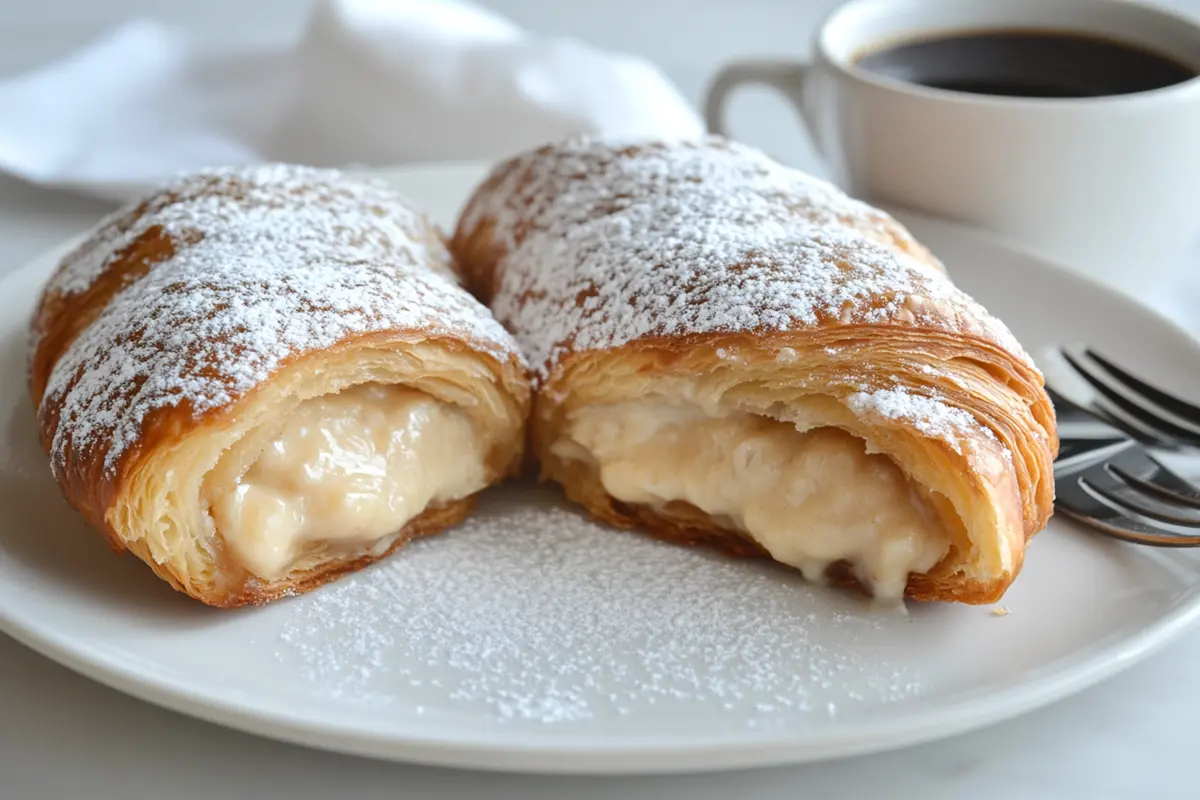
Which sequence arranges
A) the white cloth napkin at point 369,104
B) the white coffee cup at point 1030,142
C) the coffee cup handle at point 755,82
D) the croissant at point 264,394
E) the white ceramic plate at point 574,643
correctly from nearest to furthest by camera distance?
the white ceramic plate at point 574,643
the croissant at point 264,394
the white coffee cup at point 1030,142
the coffee cup handle at point 755,82
the white cloth napkin at point 369,104

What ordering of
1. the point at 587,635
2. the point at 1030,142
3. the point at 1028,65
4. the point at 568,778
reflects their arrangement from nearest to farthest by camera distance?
the point at 568,778
the point at 587,635
the point at 1030,142
the point at 1028,65

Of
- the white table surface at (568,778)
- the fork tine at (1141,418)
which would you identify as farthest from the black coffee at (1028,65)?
the white table surface at (568,778)

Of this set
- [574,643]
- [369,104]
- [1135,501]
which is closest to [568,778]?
[574,643]

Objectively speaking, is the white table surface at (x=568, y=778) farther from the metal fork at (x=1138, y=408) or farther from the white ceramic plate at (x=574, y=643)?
the metal fork at (x=1138, y=408)

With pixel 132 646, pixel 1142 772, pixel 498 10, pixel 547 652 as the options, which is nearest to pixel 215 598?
pixel 132 646

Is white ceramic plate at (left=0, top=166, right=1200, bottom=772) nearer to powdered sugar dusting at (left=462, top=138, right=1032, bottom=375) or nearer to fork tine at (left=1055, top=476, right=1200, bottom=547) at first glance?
fork tine at (left=1055, top=476, right=1200, bottom=547)

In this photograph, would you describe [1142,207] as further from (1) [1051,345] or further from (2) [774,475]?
(2) [774,475]

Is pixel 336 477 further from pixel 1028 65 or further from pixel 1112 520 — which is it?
pixel 1028 65

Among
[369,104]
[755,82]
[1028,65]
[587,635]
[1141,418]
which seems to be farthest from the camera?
[369,104]
